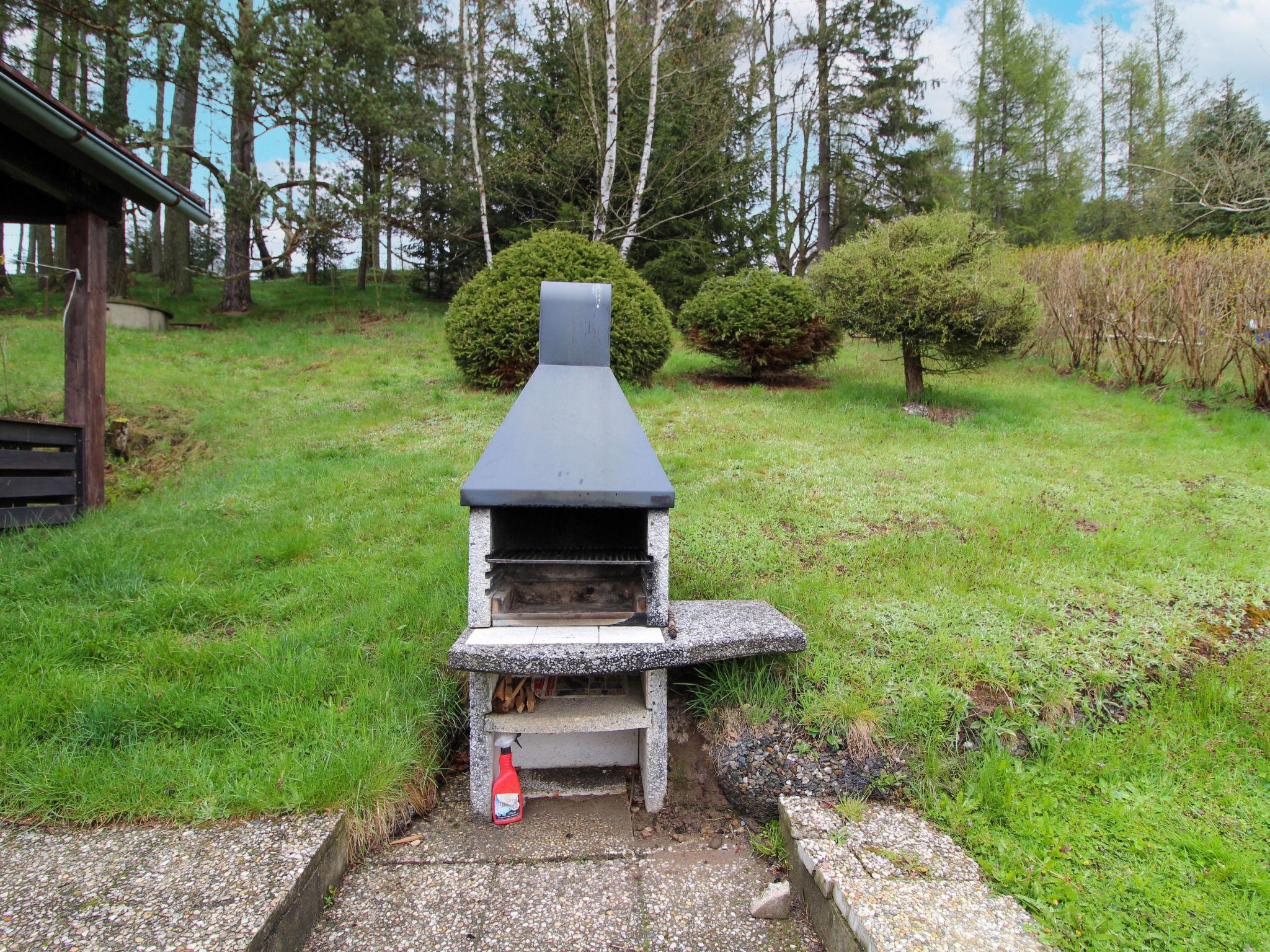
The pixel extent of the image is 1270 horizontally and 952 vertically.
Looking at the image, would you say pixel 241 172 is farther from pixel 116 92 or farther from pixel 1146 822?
pixel 1146 822

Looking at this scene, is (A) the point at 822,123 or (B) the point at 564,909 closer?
(B) the point at 564,909

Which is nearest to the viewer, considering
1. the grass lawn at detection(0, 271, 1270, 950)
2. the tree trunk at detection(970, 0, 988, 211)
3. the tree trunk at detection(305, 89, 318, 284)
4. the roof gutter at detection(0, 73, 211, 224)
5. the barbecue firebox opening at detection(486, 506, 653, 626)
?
the grass lawn at detection(0, 271, 1270, 950)

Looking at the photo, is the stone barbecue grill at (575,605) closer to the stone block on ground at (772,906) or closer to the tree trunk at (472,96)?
the stone block on ground at (772,906)

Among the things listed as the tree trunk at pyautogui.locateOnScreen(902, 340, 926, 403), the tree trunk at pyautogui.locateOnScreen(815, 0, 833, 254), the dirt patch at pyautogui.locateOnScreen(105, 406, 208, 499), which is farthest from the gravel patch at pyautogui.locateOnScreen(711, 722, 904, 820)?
the tree trunk at pyautogui.locateOnScreen(815, 0, 833, 254)

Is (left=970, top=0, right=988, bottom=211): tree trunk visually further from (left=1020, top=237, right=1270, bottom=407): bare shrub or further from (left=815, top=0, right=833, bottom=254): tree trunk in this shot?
(left=1020, top=237, right=1270, bottom=407): bare shrub

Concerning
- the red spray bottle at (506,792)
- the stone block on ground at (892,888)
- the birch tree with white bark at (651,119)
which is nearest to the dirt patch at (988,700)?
the stone block on ground at (892,888)

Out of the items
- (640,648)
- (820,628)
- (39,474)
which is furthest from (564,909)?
(39,474)

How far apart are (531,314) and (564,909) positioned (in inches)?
256

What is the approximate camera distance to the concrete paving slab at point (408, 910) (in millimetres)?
1867

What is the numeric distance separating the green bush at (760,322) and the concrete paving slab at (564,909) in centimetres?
691

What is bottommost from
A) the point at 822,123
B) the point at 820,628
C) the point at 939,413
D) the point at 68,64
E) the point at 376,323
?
the point at 820,628

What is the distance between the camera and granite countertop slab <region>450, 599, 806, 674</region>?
84.1 inches

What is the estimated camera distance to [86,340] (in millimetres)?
4887

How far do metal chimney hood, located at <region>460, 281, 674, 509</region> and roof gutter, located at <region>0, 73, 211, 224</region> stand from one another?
3185 mm
